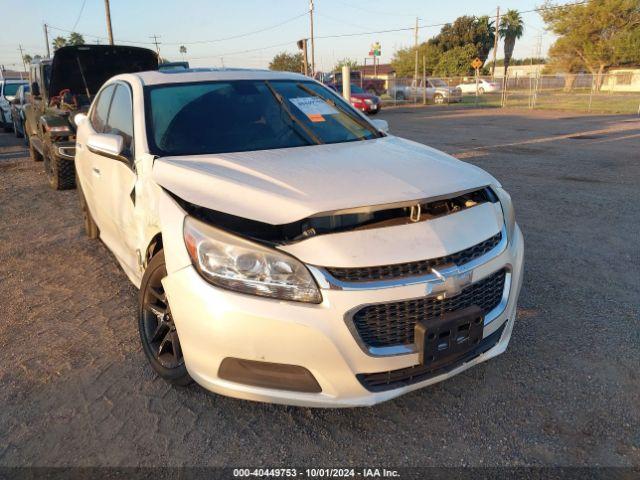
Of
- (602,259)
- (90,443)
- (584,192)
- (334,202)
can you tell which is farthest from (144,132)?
(584,192)

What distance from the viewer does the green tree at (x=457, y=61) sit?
55406 mm

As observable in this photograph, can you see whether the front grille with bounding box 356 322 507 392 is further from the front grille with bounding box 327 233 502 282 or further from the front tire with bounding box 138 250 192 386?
the front tire with bounding box 138 250 192 386

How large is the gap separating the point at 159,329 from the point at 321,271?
1.16 metres

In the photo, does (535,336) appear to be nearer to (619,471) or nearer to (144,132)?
(619,471)

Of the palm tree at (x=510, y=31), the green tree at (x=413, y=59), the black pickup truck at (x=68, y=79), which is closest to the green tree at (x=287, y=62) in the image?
the green tree at (x=413, y=59)

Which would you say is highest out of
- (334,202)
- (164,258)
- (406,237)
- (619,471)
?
(334,202)

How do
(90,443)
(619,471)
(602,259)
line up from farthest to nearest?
(602,259), (90,443), (619,471)

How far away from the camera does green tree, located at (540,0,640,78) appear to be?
41.6 meters

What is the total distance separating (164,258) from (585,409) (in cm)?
217

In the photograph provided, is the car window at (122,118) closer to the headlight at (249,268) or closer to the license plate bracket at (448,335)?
the headlight at (249,268)

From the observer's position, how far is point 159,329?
273 cm

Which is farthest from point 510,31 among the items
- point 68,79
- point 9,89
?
point 68,79

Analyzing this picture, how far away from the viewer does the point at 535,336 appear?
124 inches

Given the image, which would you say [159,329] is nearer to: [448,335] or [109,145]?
[109,145]
